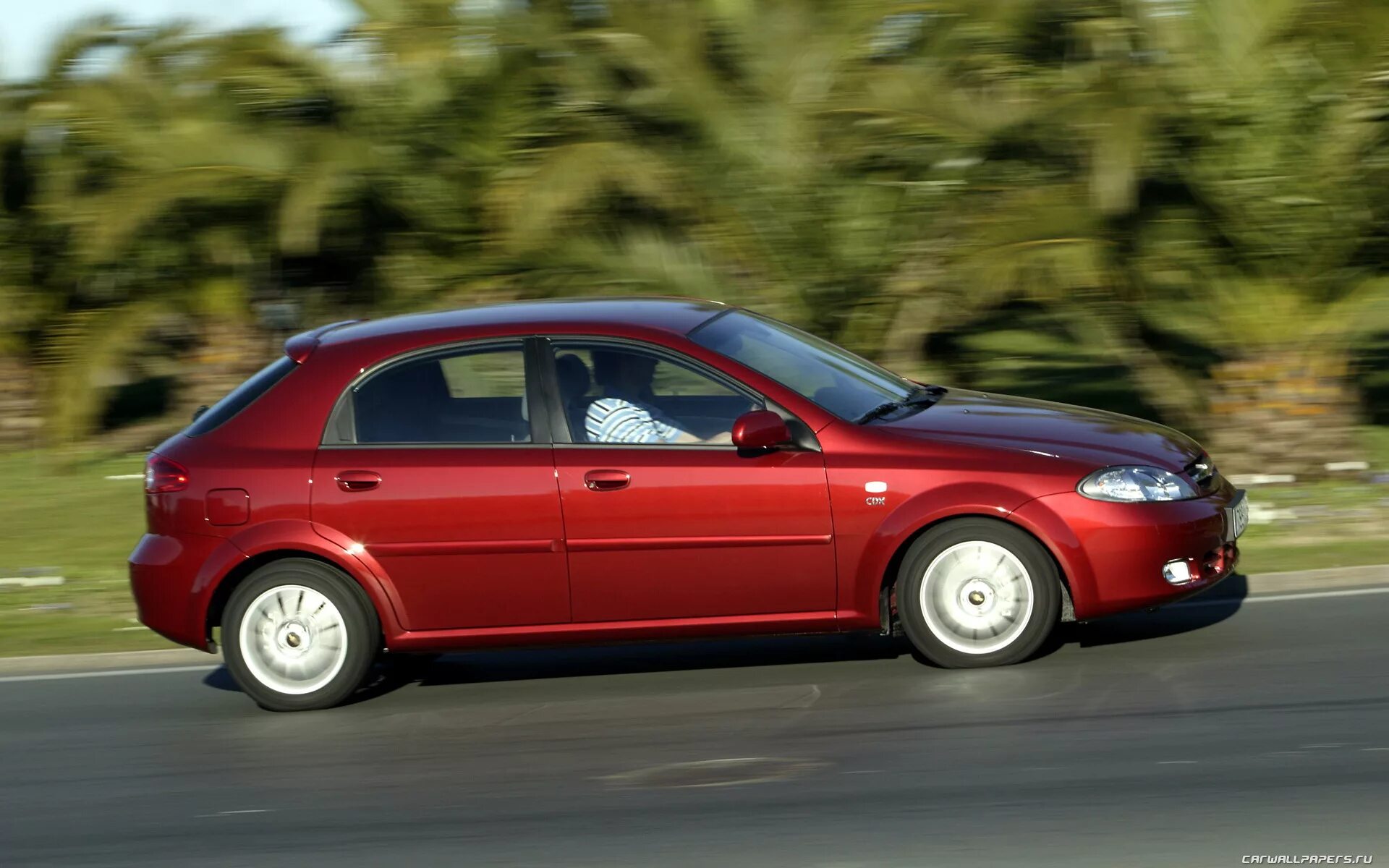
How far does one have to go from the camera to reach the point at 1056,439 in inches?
283

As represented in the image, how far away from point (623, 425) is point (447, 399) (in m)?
0.80

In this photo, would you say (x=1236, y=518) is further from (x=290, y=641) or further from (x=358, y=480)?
(x=290, y=641)

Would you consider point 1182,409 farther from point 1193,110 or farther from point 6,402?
point 6,402

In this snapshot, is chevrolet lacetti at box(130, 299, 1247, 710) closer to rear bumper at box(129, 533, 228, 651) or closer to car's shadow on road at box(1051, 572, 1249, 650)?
rear bumper at box(129, 533, 228, 651)

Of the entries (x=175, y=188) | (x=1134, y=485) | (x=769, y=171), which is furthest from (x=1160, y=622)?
(x=175, y=188)

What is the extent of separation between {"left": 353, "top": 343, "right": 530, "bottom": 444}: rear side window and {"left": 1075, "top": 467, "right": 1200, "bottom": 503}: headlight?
7.69ft

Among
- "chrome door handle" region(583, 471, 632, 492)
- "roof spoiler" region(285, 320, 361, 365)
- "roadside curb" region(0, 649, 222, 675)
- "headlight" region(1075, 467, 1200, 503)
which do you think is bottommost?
"roadside curb" region(0, 649, 222, 675)

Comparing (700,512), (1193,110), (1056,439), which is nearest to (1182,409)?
(1193,110)

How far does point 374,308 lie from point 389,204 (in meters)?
1.06

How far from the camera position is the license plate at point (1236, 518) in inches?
284

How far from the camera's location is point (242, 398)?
25.1 ft

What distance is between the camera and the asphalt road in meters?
5.31

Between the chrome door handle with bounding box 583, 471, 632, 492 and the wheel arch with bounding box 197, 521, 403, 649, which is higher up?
the chrome door handle with bounding box 583, 471, 632, 492

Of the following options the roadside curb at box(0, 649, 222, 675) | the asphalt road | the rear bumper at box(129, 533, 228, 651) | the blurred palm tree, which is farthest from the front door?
the blurred palm tree
